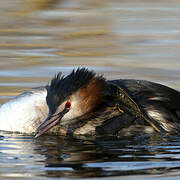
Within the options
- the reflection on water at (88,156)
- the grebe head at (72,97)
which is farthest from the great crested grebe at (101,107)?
→ the reflection on water at (88,156)

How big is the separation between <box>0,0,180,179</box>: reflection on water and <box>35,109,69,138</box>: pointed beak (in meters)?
0.13

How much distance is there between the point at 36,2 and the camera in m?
16.7

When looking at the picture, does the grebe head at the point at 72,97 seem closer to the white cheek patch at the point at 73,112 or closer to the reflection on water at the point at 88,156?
the white cheek patch at the point at 73,112

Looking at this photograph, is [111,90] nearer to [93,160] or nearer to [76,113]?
[76,113]

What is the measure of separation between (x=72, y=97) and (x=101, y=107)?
15.2 inches

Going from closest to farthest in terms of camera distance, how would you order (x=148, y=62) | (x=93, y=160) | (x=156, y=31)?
(x=93, y=160) < (x=148, y=62) < (x=156, y=31)

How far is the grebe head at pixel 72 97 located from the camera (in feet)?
21.7

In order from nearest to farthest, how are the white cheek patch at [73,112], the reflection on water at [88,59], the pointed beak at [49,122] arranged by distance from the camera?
the reflection on water at [88,59], the pointed beak at [49,122], the white cheek patch at [73,112]

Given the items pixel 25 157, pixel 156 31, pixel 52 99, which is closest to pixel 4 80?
pixel 52 99

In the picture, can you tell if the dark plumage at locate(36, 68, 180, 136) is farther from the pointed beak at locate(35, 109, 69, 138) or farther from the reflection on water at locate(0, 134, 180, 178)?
the reflection on water at locate(0, 134, 180, 178)

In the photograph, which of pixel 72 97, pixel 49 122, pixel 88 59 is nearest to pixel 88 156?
pixel 49 122

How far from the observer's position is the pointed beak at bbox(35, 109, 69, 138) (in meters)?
6.57

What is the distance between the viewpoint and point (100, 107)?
6.88 meters

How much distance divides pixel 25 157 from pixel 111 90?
1435 millimetres
